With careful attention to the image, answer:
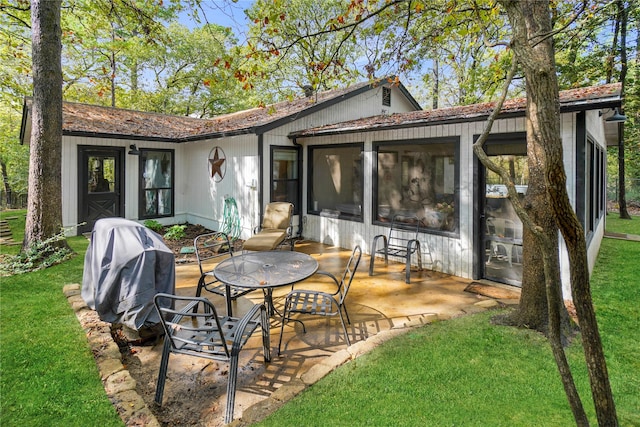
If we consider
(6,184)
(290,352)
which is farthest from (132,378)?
(6,184)

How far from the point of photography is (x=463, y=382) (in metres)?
2.70

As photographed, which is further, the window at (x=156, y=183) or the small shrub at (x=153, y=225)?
the window at (x=156, y=183)

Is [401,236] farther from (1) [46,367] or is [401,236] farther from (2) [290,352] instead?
(1) [46,367]

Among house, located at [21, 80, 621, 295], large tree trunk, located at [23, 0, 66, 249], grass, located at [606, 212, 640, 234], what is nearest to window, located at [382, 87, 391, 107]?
house, located at [21, 80, 621, 295]

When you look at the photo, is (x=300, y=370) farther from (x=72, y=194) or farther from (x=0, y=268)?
(x=72, y=194)

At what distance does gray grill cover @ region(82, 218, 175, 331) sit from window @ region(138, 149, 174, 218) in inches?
271

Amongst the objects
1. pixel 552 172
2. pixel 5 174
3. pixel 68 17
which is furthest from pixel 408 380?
pixel 5 174

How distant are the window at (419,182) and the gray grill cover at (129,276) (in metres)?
4.32

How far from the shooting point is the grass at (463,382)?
229 centimetres

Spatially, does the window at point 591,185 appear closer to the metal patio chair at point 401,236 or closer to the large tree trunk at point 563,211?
the metal patio chair at point 401,236

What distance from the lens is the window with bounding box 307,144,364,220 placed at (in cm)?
752

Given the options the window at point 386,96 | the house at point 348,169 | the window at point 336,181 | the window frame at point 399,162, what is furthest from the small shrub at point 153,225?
the window at point 386,96

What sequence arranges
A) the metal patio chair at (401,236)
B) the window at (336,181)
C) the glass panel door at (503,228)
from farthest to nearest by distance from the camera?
1. the window at (336,181)
2. the metal patio chair at (401,236)
3. the glass panel door at (503,228)

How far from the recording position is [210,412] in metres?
2.57
